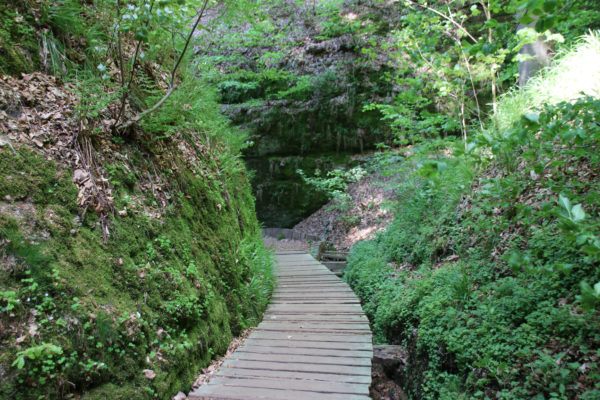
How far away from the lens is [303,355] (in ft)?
12.2

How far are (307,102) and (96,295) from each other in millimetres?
12233

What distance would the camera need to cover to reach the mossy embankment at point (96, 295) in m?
2.02

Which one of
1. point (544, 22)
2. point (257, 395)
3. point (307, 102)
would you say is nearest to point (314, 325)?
point (257, 395)

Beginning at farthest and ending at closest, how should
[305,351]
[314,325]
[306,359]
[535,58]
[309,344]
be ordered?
[535,58], [314,325], [309,344], [305,351], [306,359]

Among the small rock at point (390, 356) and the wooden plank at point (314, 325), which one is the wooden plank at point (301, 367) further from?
the wooden plank at point (314, 325)

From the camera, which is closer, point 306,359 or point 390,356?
point 306,359

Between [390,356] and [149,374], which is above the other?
[149,374]

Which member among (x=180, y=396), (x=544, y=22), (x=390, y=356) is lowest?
(x=390, y=356)

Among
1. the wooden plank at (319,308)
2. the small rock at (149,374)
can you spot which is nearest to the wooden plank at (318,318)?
the wooden plank at (319,308)

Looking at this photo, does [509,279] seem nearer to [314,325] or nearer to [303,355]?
[303,355]

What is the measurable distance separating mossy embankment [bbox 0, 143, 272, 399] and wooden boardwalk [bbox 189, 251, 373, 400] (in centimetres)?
31

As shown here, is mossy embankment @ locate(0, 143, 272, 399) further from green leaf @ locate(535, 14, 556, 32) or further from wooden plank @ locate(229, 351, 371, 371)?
green leaf @ locate(535, 14, 556, 32)

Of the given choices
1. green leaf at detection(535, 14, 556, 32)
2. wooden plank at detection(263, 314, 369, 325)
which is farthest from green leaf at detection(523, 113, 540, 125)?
wooden plank at detection(263, 314, 369, 325)

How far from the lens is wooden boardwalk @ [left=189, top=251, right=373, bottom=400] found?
9.95 feet
